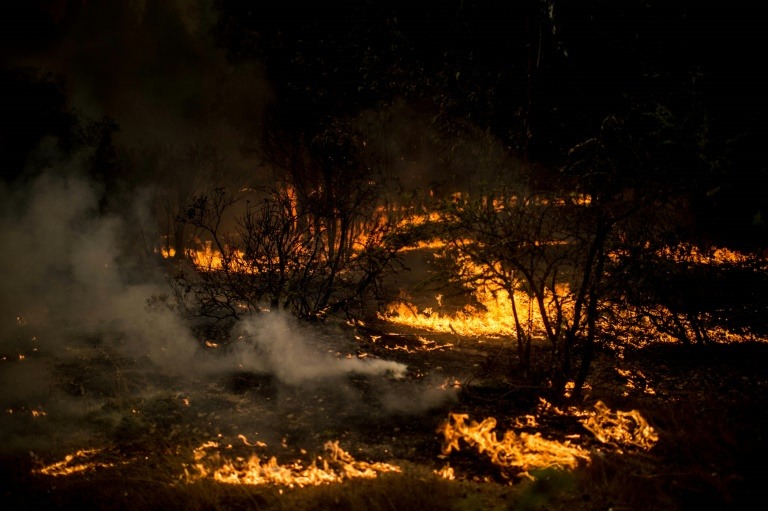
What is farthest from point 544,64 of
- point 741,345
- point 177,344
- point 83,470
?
point 83,470

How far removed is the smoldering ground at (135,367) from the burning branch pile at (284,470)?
0.50 meters

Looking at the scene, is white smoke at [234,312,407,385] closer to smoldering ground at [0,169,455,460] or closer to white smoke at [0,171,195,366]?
smoldering ground at [0,169,455,460]

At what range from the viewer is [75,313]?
372 inches

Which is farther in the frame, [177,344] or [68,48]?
[68,48]

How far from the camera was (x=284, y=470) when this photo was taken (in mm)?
4852

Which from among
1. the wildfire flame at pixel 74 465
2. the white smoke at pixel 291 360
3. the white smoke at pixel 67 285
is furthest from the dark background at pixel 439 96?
the wildfire flame at pixel 74 465

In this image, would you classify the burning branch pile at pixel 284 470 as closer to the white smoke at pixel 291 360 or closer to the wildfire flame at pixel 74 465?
the wildfire flame at pixel 74 465

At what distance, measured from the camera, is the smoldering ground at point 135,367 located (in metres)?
5.76

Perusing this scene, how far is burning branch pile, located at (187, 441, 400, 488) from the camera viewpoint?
4.62 meters

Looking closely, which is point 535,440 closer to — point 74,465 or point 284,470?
point 284,470

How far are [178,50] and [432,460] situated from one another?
2633cm

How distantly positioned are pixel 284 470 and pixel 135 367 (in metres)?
3.70

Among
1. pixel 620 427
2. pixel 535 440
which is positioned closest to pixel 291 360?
pixel 535 440

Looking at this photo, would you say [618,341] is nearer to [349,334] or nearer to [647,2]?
[349,334]
